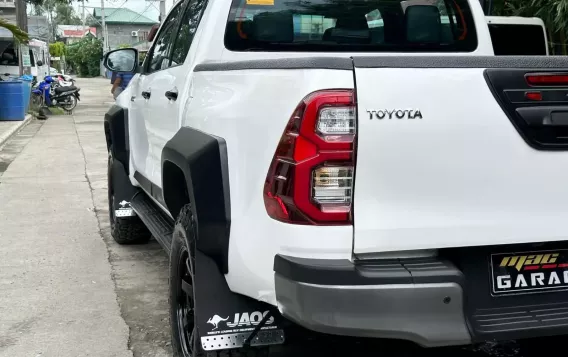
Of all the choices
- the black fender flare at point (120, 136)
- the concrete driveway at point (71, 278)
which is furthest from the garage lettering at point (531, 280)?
the black fender flare at point (120, 136)

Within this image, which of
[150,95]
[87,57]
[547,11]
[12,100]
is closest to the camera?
[150,95]

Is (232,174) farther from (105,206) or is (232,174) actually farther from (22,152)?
(22,152)

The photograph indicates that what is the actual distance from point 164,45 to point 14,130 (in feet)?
41.9

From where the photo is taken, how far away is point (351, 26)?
12.8 ft

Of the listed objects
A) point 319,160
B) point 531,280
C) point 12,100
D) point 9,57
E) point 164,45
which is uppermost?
point 164,45

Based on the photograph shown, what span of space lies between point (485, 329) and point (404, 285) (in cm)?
38

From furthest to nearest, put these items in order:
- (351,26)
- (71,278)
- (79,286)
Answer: (71,278) → (79,286) → (351,26)

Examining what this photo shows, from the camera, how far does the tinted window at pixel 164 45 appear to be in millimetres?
4461

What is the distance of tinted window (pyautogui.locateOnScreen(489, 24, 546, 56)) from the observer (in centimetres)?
755

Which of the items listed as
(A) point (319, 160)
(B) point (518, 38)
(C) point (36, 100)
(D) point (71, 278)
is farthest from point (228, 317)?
(C) point (36, 100)

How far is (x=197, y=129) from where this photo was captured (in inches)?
118

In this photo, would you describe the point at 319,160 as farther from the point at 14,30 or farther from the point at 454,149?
the point at 14,30

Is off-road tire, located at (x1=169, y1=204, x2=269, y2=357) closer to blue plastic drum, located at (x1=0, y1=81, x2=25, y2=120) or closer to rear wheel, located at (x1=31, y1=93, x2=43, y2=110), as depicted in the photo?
blue plastic drum, located at (x1=0, y1=81, x2=25, y2=120)

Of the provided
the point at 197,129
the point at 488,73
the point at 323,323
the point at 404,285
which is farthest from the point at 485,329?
the point at 197,129
